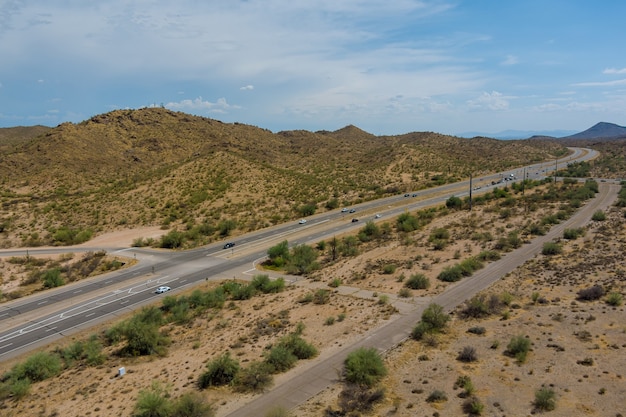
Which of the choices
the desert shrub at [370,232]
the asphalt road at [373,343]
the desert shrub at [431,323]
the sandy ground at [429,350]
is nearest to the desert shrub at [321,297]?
the sandy ground at [429,350]

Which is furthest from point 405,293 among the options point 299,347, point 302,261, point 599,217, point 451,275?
point 599,217

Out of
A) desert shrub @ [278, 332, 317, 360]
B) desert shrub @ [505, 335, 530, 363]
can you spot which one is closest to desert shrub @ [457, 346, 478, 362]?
desert shrub @ [505, 335, 530, 363]

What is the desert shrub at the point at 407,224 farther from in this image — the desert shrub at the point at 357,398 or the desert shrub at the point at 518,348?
the desert shrub at the point at 357,398

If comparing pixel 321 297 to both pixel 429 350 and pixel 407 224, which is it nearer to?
pixel 429 350

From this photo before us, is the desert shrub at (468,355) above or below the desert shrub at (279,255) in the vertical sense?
below

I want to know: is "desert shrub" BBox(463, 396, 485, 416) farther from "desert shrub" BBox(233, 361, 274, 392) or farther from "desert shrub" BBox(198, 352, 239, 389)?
"desert shrub" BBox(198, 352, 239, 389)

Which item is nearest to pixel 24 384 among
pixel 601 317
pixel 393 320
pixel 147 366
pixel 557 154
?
pixel 147 366
